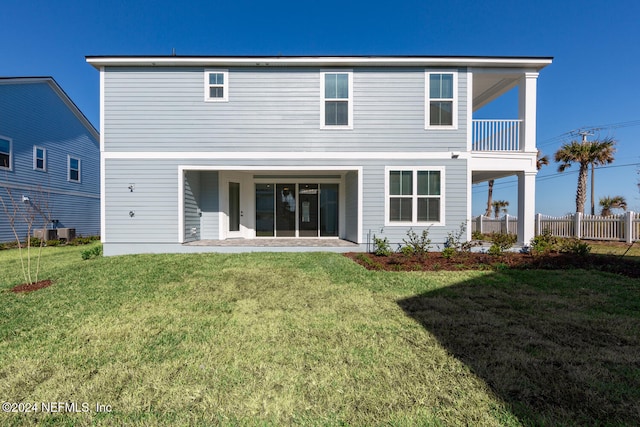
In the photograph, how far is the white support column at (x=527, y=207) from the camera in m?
8.94

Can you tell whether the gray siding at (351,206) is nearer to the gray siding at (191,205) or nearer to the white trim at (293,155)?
the white trim at (293,155)

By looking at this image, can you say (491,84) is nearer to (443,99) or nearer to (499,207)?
(443,99)

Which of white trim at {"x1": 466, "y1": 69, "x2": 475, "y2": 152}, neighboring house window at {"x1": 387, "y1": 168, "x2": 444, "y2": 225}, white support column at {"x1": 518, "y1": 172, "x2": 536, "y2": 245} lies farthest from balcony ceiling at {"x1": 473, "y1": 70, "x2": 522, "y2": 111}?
neighboring house window at {"x1": 387, "y1": 168, "x2": 444, "y2": 225}

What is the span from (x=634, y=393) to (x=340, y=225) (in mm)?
9114

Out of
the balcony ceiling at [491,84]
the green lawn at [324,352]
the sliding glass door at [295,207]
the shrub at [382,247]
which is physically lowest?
the green lawn at [324,352]

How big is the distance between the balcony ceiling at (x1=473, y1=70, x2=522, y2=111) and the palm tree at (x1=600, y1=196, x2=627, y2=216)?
16.8 metres

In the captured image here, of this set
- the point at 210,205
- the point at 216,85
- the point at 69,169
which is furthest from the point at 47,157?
the point at 216,85

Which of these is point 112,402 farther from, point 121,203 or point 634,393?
point 121,203

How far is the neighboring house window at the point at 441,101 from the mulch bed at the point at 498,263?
4.25 metres

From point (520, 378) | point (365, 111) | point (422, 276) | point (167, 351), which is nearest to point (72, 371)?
point (167, 351)

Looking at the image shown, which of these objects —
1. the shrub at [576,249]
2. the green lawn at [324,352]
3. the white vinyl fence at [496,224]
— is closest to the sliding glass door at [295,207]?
the green lawn at [324,352]

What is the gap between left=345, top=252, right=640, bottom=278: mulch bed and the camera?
6.71 metres

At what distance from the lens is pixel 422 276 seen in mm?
6035

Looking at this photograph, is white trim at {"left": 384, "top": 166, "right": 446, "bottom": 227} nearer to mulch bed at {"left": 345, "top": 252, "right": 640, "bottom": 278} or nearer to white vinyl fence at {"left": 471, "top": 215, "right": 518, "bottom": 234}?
mulch bed at {"left": 345, "top": 252, "right": 640, "bottom": 278}
